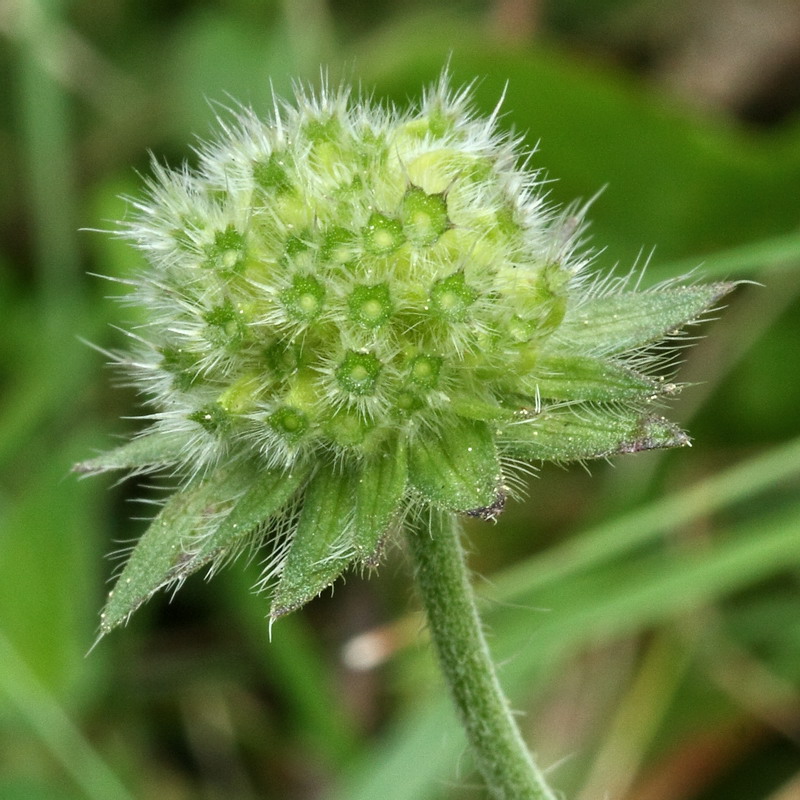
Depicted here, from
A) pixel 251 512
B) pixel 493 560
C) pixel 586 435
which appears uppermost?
pixel 586 435

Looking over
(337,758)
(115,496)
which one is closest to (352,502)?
(337,758)

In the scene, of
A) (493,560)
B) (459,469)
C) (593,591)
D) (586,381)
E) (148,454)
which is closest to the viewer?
(459,469)

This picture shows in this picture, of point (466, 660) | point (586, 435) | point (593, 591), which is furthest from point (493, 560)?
point (586, 435)

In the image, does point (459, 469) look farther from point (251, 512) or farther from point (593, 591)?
point (593, 591)

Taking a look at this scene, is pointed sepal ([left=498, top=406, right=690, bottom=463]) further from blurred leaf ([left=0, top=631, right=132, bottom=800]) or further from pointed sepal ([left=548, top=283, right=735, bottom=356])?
blurred leaf ([left=0, top=631, right=132, bottom=800])

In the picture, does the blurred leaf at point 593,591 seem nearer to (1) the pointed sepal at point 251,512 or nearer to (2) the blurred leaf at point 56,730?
(2) the blurred leaf at point 56,730

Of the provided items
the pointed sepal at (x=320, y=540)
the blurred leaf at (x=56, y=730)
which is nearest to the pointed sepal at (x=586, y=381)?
the pointed sepal at (x=320, y=540)

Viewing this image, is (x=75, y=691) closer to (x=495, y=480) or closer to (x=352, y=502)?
(x=352, y=502)

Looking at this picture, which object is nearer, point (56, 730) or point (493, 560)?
point (56, 730)
